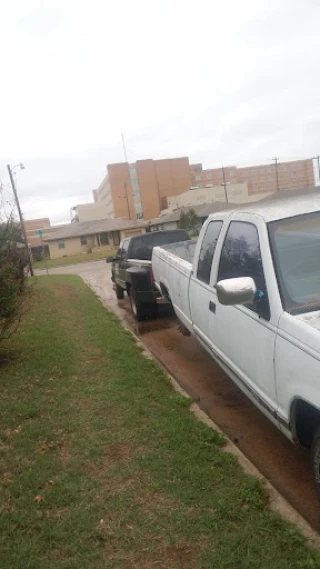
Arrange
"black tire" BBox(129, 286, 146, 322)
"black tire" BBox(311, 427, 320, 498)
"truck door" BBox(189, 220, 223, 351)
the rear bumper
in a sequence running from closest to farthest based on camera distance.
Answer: "black tire" BBox(311, 427, 320, 498)
"truck door" BBox(189, 220, 223, 351)
the rear bumper
"black tire" BBox(129, 286, 146, 322)

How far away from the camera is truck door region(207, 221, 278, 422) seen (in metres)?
3.21

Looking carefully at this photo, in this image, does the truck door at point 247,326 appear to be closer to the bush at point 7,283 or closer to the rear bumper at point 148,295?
the bush at point 7,283

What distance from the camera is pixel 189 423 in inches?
166

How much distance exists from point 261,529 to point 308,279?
1.61m

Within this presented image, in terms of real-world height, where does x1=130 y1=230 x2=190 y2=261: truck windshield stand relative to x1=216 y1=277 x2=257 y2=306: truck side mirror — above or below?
below

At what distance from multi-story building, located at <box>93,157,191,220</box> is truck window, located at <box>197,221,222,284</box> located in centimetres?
10459

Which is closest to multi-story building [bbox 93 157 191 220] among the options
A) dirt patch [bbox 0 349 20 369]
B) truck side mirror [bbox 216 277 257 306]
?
dirt patch [bbox 0 349 20 369]

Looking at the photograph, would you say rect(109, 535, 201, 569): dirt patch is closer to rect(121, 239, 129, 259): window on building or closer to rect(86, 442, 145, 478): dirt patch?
rect(86, 442, 145, 478): dirt patch

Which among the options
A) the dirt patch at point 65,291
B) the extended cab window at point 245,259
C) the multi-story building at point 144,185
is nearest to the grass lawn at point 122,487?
the extended cab window at point 245,259

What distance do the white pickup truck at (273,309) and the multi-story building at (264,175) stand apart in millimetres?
125804

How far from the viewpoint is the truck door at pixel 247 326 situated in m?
3.21

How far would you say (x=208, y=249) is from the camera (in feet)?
16.1

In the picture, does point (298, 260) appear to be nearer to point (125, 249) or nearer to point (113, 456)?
point (113, 456)

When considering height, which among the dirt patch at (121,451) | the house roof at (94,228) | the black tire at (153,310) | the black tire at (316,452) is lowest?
the house roof at (94,228)
